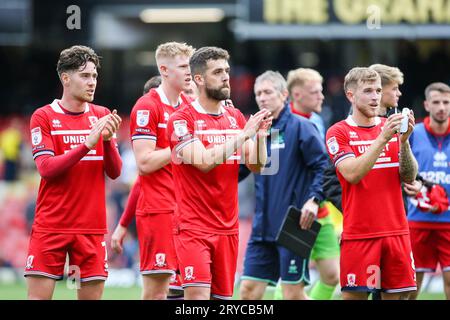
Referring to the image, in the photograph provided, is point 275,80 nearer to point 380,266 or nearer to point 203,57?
point 203,57

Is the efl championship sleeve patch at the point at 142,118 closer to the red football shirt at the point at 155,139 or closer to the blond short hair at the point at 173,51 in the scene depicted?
the red football shirt at the point at 155,139

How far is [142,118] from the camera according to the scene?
8.39 metres

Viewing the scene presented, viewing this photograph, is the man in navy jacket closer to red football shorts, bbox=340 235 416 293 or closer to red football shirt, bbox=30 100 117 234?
red football shorts, bbox=340 235 416 293

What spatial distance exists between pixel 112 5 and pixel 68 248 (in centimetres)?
1546

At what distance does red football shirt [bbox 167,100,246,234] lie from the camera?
7.45 m

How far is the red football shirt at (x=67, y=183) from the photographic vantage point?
7602 mm

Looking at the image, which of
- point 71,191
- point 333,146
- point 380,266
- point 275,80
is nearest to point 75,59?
point 71,191

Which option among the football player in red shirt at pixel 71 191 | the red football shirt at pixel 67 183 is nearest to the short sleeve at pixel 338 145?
the football player in red shirt at pixel 71 191

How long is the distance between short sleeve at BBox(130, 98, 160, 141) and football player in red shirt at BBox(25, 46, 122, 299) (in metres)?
0.64

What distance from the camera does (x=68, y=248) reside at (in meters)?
7.64

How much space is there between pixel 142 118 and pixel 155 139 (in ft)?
0.68
